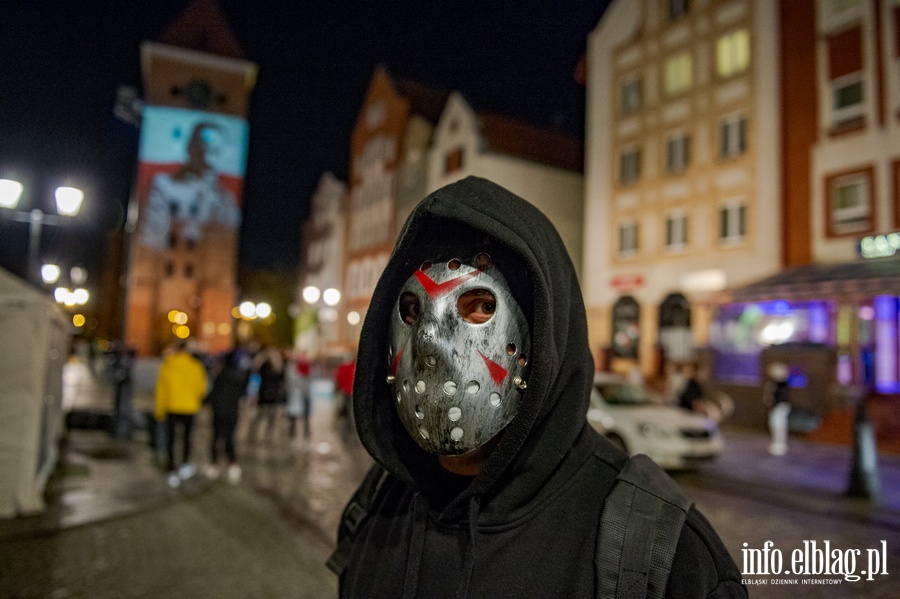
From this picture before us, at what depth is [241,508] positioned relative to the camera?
25.4 feet

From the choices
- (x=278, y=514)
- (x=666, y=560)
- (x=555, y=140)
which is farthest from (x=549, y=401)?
(x=555, y=140)

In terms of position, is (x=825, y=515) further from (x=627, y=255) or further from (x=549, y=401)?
(x=627, y=255)

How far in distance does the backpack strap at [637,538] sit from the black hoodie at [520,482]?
0.05 meters

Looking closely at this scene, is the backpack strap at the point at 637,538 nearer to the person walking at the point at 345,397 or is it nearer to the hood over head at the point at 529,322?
the hood over head at the point at 529,322

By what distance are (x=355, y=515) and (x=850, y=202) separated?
767 inches

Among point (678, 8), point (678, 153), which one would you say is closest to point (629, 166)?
point (678, 153)

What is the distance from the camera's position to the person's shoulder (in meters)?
1.34

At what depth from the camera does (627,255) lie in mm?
24219

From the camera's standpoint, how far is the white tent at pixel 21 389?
23.6 feet

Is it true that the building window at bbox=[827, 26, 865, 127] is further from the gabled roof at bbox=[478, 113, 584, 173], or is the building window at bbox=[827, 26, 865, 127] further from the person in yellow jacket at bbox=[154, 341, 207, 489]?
the person in yellow jacket at bbox=[154, 341, 207, 489]

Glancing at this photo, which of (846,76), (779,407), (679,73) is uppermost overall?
(679,73)

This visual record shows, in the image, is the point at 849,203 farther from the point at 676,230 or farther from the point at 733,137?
the point at 676,230

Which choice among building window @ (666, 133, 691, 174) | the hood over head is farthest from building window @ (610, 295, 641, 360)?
the hood over head

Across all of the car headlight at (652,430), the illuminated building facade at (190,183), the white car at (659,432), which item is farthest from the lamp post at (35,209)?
the illuminated building facade at (190,183)
